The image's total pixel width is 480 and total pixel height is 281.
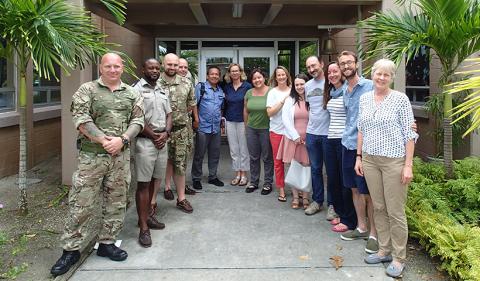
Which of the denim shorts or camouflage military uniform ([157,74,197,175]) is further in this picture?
camouflage military uniform ([157,74,197,175])

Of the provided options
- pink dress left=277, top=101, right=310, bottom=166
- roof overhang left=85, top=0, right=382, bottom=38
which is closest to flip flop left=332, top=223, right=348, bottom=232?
pink dress left=277, top=101, right=310, bottom=166

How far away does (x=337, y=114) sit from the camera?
171 inches

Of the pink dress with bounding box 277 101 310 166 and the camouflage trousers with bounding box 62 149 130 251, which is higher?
the pink dress with bounding box 277 101 310 166

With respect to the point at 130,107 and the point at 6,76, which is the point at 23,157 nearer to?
the point at 130,107

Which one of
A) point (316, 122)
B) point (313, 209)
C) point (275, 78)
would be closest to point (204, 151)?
point (275, 78)

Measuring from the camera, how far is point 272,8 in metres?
7.93

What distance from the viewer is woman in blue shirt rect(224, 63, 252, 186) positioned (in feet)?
20.4

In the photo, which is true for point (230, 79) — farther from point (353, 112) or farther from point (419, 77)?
point (419, 77)

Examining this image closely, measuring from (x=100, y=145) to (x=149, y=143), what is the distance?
71 centimetres

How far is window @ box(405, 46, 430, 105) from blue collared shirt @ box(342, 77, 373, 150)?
15.5 ft

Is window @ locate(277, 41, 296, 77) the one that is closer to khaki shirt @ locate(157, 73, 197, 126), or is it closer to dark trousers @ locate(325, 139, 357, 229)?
khaki shirt @ locate(157, 73, 197, 126)

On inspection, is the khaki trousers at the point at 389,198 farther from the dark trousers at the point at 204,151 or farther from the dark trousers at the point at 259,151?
the dark trousers at the point at 204,151

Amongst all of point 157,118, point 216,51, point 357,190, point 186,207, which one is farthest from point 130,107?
point 216,51

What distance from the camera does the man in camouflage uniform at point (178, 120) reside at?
4961 millimetres
